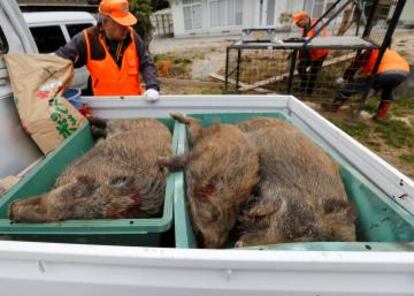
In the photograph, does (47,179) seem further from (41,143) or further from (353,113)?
(353,113)

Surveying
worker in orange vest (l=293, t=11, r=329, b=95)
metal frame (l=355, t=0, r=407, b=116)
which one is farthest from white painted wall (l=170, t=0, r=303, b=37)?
metal frame (l=355, t=0, r=407, b=116)

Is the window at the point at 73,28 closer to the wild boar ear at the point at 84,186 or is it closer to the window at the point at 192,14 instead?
the wild boar ear at the point at 84,186

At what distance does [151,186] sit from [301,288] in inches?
51.1

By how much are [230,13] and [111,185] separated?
2078cm

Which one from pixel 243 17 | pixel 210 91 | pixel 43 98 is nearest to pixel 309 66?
pixel 210 91

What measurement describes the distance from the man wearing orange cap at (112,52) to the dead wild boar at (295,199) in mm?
1610

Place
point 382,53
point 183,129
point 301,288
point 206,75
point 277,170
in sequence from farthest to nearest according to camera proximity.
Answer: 1. point 206,75
2. point 382,53
3. point 183,129
4. point 277,170
5. point 301,288

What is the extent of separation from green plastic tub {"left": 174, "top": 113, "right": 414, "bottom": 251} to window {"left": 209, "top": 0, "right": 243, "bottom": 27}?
20107mm

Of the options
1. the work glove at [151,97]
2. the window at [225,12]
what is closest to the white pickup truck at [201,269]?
the work glove at [151,97]

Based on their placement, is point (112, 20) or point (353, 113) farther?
point (353, 113)

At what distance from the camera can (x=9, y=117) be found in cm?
234

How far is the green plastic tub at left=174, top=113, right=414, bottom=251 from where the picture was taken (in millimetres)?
1233

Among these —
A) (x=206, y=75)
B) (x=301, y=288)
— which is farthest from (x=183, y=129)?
(x=206, y=75)

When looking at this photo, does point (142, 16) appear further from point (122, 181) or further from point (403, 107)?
point (122, 181)
